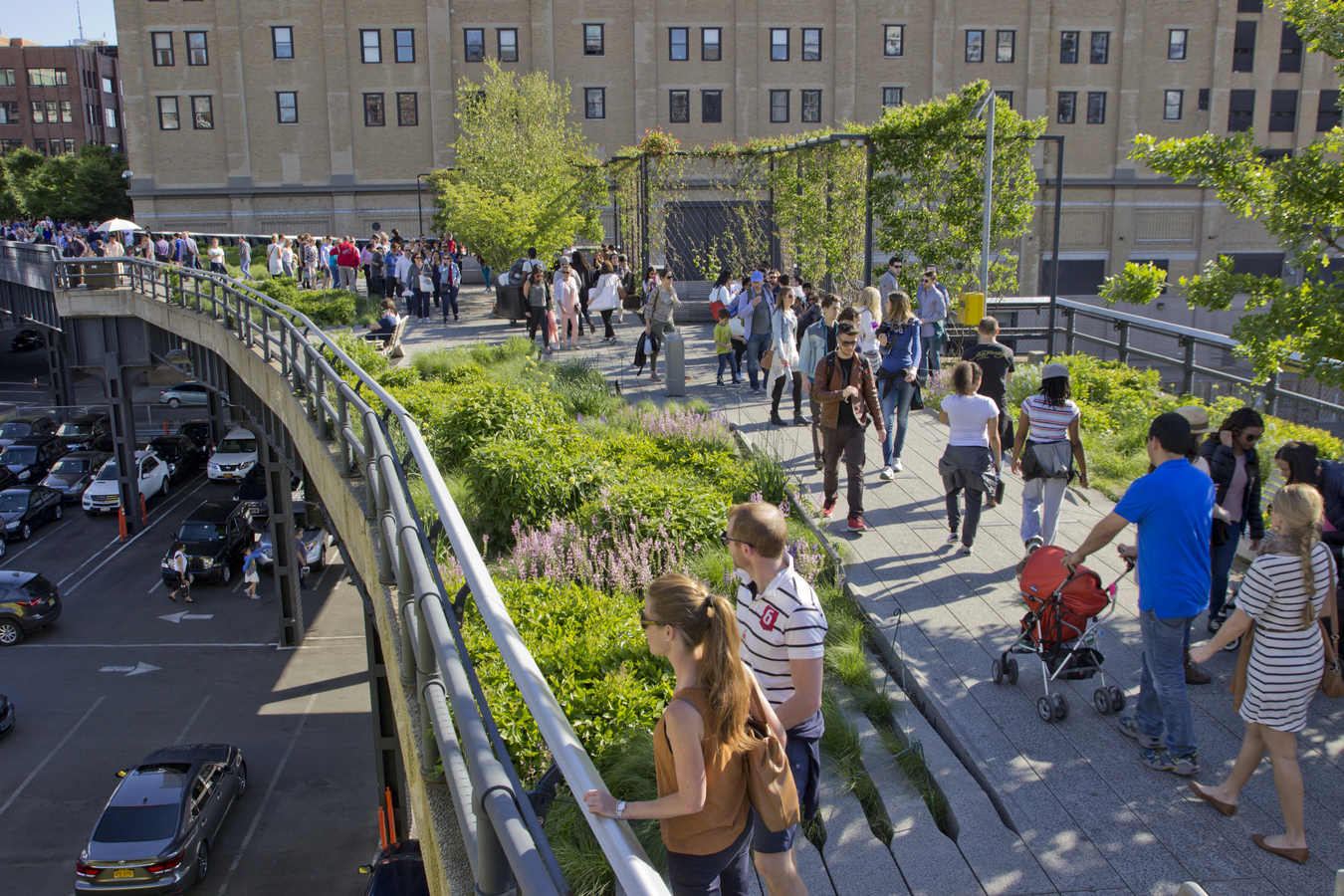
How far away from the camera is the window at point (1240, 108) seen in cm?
5762

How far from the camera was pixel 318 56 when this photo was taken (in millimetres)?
53281

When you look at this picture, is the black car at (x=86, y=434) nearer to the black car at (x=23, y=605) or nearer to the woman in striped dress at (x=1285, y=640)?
the black car at (x=23, y=605)

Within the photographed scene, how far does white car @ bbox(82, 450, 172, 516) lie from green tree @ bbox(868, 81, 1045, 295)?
104 ft

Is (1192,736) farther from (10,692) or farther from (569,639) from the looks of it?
(10,692)

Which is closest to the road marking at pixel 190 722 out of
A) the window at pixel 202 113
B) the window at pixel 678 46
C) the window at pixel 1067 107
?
the window at pixel 202 113

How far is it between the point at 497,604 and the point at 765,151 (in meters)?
21.1

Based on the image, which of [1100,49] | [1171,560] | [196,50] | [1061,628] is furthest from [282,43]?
[1171,560]

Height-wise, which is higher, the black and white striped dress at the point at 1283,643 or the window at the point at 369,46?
the window at the point at 369,46

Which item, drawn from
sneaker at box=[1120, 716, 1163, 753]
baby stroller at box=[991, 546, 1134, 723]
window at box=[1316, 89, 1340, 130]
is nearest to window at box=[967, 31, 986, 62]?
window at box=[1316, 89, 1340, 130]

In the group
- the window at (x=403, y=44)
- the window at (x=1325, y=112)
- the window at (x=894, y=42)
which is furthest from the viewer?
the window at (x=1325, y=112)

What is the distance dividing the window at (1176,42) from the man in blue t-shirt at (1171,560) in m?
61.0

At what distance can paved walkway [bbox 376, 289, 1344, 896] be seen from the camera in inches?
187

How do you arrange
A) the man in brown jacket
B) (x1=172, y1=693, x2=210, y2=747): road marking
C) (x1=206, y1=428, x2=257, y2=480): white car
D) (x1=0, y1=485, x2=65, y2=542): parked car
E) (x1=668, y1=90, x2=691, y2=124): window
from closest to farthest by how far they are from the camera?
the man in brown jacket < (x1=172, y1=693, x2=210, y2=747): road marking < (x1=0, y1=485, x2=65, y2=542): parked car < (x1=206, y1=428, x2=257, y2=480): white car < (x1=668, y1=90, x2=691, y2=124): window

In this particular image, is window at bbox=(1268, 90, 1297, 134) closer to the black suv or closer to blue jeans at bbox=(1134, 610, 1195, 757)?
the black suv
